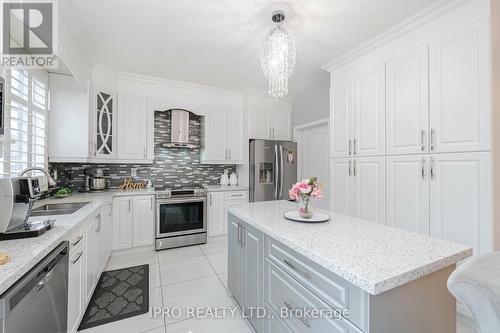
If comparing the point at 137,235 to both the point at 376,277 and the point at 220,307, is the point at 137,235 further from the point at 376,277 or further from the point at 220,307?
the point at 376,277

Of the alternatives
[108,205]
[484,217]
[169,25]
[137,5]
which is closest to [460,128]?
[484,217]

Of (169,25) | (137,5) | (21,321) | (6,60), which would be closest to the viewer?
(21,321)

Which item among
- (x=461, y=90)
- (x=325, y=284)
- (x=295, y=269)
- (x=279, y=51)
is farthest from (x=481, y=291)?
(x=279, y=51)

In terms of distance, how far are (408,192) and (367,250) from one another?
1462mm

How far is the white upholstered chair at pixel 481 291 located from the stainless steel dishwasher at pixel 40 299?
5.03 feet

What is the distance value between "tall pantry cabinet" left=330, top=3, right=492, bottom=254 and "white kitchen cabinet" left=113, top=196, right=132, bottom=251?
296cm

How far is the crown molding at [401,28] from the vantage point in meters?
1.85

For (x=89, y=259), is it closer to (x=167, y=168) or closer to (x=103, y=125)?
(x=103, y=125)

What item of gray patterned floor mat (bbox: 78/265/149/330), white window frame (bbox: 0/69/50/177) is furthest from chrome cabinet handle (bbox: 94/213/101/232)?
white window frame (bbox: 0/69/50/177)

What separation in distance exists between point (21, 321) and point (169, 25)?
2.39 metres

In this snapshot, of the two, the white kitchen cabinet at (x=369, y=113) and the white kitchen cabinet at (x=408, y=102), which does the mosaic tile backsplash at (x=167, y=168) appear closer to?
the white kitchen cabinet at (x=369, y=113)

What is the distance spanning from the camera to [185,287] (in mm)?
2322

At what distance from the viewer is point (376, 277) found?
31.2 inches

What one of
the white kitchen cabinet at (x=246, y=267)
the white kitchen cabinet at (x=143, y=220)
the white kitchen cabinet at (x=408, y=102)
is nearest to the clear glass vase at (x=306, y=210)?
the white kitchen cabinet at (x=246, y=267)
